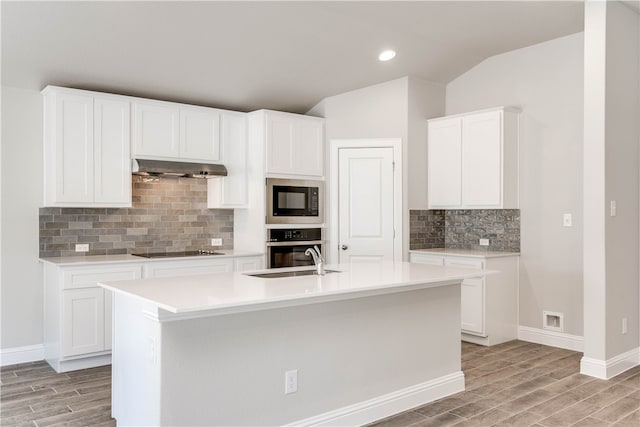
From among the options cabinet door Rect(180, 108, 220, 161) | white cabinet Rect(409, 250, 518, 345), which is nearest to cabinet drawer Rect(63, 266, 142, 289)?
cabinet door Rect(180, 108, 220, 161)

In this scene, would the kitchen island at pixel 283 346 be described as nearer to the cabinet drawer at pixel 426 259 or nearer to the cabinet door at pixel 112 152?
the cabinet drawer at pixel 426 259

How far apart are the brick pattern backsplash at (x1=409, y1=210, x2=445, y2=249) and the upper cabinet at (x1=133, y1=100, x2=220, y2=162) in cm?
220

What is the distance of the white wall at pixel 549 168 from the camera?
188 inches

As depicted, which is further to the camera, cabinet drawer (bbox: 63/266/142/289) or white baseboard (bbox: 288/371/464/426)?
cabinet drawer (bbox: 63/266/142/289)

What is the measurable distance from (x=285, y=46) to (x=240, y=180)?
1526 mm

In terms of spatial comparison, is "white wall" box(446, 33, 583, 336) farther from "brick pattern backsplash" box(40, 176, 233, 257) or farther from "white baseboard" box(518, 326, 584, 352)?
"brick pattern backsplash" box(40, 176, 233, 257)

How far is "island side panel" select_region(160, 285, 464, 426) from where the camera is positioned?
247cm

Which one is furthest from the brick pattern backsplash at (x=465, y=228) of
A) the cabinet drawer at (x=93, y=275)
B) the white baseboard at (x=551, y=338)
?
the cabinet drawer at (x=93, y=275)

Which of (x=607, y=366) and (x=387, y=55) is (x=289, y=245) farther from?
(x=607, y=366)

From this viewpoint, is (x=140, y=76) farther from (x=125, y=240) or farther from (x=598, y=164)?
(x=598, y=164)

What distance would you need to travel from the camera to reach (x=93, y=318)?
419cm

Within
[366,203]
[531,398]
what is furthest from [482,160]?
[531,398]

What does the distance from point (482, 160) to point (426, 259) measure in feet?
3.80

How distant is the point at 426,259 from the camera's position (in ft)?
17.4
